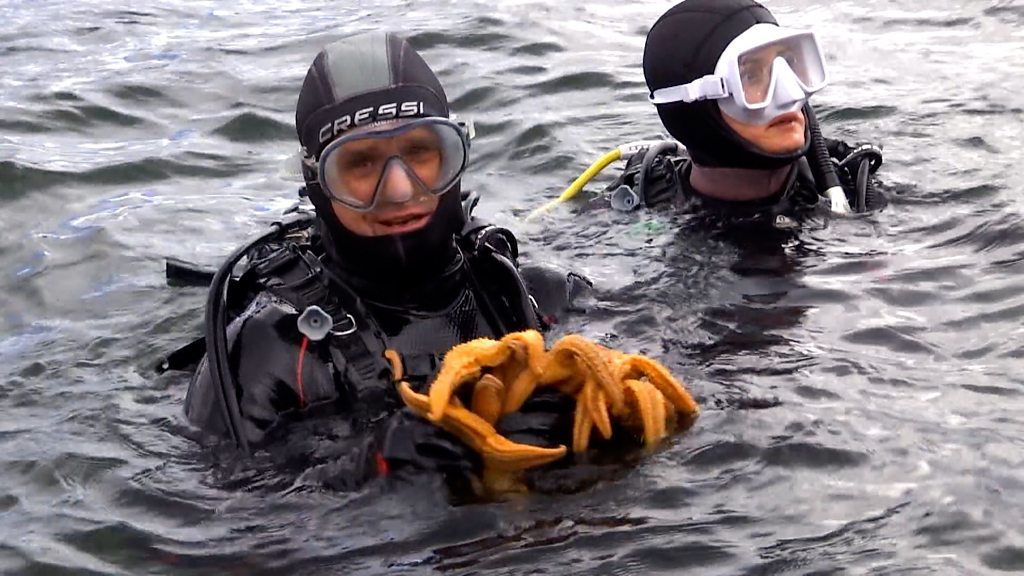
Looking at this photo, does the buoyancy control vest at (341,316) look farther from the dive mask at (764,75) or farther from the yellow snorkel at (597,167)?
the yellow snorkel at (597,167)

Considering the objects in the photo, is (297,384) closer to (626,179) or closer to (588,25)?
(626,179)

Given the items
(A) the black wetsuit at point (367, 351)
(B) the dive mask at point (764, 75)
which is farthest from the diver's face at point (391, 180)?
(B) the dive mask at point (764, 75)

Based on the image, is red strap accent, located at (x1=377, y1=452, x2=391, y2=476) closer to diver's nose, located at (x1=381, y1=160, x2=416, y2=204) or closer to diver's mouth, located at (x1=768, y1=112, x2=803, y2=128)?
diver's nose, located at (x1=381, y1=160, x2=416, y2=204)

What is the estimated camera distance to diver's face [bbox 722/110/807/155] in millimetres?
5684


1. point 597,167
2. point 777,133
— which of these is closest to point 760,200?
point 777,133

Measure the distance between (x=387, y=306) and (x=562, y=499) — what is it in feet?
3.03

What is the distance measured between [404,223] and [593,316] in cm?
121

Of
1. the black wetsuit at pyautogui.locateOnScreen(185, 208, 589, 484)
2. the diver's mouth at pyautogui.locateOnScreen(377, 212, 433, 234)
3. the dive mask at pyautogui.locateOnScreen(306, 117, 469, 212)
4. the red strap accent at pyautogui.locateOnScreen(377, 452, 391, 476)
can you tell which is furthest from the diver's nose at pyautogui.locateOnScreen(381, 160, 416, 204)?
the red strap accent at pyautogui.locateOnScreen(377, 452, 391, 476)

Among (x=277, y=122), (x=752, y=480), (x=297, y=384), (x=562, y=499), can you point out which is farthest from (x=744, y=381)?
(x=277, y=122)

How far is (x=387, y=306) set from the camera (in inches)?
164

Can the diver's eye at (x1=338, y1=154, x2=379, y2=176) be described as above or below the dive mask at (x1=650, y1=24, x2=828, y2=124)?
above

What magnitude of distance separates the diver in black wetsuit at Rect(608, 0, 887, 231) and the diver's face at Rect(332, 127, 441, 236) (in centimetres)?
214

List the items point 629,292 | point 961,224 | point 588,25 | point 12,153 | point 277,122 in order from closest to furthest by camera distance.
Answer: point 629,292
point 961,224
point 12,153
point 277,122
point 588,25

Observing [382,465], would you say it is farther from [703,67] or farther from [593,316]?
[703,67]
